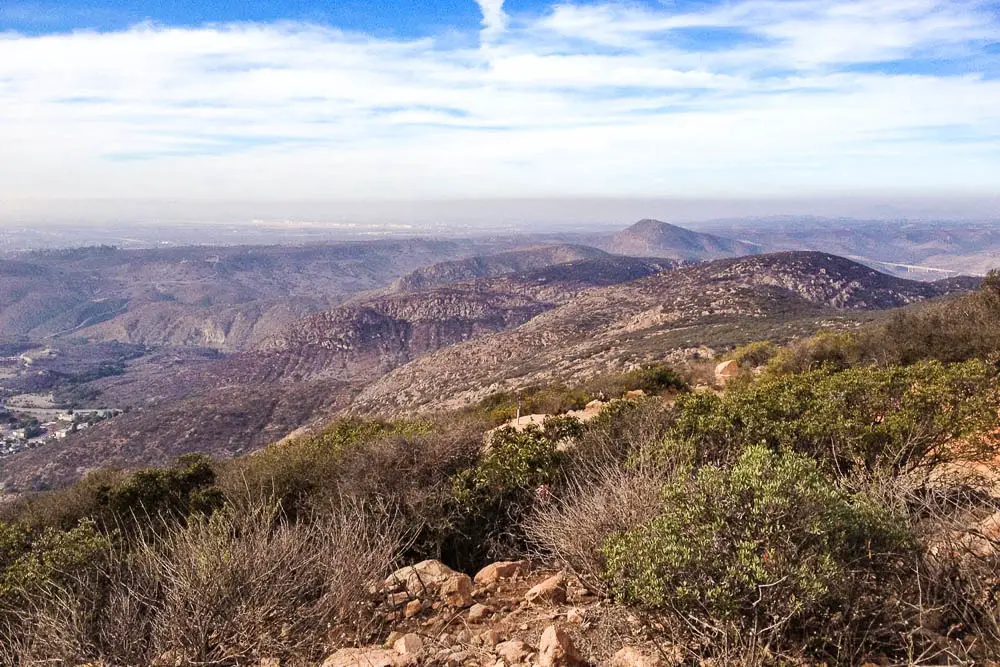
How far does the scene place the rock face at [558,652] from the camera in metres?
4.75

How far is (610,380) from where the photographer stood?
1004 inches

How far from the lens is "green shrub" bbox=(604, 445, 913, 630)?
408cm

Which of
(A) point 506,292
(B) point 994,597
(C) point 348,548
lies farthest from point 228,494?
(A) point 506,292

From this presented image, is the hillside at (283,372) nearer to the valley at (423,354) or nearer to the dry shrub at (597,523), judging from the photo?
the valley at (423,354)

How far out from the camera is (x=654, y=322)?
56469 millimetres

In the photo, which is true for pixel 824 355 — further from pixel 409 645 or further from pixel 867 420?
pixel 409 645

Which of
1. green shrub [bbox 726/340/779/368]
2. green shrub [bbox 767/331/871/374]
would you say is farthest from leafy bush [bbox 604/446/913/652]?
green shrub [bbox 726/340/779/368]

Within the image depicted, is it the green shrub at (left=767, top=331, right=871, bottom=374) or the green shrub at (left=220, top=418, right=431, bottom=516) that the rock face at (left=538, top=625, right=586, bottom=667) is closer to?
the green shrub at (left=220, top=418, right=431, bottom=516)

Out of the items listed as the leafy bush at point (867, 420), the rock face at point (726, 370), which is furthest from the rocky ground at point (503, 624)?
the rock face at point (726, 370)

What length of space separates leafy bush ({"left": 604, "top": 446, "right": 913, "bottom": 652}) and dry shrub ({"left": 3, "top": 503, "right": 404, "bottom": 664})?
3045mm

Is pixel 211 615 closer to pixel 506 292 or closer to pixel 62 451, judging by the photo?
pixel 62 451

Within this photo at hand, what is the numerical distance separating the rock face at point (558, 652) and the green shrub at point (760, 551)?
651 mm

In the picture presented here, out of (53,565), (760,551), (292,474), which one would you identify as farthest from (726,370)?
(53,565)

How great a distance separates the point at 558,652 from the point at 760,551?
6.35 feet
